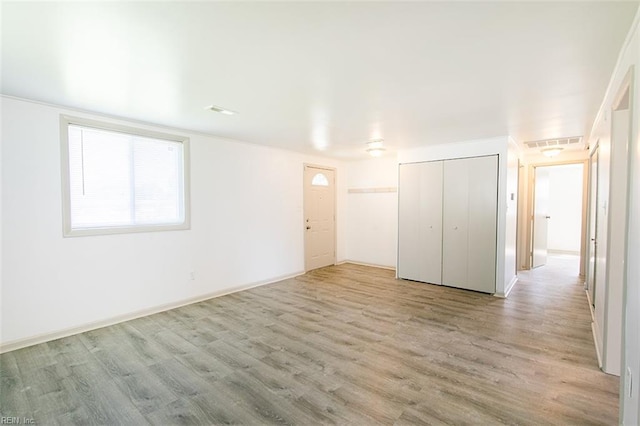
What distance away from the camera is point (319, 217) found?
6629 millimetres

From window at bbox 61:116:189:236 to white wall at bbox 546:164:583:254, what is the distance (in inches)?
374

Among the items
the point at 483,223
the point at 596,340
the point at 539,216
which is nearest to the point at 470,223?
the point at 483,223

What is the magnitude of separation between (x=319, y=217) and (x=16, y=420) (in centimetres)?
521

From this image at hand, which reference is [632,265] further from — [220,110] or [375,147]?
[375,147]

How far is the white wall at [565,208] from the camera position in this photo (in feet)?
27.8

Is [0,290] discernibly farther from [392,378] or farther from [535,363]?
[535,363]

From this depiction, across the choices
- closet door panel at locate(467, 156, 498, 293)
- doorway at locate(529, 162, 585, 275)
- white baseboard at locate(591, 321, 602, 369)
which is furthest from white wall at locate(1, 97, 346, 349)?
doorway at locate(529, 162, 585, 275)

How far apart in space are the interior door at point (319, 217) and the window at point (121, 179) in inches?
104

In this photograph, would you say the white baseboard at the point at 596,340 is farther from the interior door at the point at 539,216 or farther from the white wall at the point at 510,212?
the interior door at the point at 539,216

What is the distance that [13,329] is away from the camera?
2.96m

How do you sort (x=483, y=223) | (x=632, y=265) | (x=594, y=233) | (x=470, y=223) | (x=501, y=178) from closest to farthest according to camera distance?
(x=632, y=265) → (x=594, y=233) → (x=501, y=178) → (x=483, y=223) → (x=470, y=223)

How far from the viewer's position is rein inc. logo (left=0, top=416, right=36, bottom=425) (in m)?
1.98

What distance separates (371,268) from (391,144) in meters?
2.89

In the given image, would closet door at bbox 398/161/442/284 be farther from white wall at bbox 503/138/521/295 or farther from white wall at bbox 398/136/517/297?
white wall at bbox 503/138/521/295
